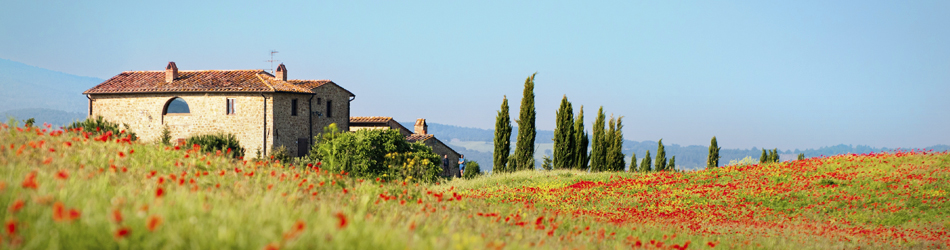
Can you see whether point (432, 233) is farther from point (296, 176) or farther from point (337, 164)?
point (337, 164)

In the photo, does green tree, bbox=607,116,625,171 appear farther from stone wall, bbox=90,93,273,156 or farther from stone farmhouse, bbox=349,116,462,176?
stone wall, bbox=90,93,273,156

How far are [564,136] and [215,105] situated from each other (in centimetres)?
2057

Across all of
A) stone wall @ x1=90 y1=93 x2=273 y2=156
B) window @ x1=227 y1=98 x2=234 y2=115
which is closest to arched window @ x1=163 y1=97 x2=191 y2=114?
stone wall @ x1=90 y1=93 x2=273 y2=156

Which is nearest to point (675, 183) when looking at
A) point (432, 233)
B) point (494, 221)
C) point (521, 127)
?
point (521, 127)

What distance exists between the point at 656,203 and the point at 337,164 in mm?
12564

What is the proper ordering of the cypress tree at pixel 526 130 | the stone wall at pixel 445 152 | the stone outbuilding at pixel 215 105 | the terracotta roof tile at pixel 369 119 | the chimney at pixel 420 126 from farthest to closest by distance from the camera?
the chimney at pixel 420 126 → the terracotta roof tile at pixel 369 119 → the stone wall at pixel 445 152 → the stone outbuilding at pixel 215 105 → the cypress tree at pixel 526 130

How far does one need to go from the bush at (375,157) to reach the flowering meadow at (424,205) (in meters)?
2.83

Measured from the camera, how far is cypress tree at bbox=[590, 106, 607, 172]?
1435 inches

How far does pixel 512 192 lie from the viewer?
20.1 m

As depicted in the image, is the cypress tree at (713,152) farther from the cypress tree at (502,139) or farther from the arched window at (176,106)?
the arched window at (176,106)

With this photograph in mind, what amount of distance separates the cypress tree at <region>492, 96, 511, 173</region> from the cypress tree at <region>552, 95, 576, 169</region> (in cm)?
273

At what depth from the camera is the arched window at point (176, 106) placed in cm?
3597

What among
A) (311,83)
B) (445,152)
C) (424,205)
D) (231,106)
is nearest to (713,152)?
(445,152)

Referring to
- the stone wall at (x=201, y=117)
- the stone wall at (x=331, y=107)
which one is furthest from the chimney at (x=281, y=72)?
the stone wall at (x=201, y=117)
